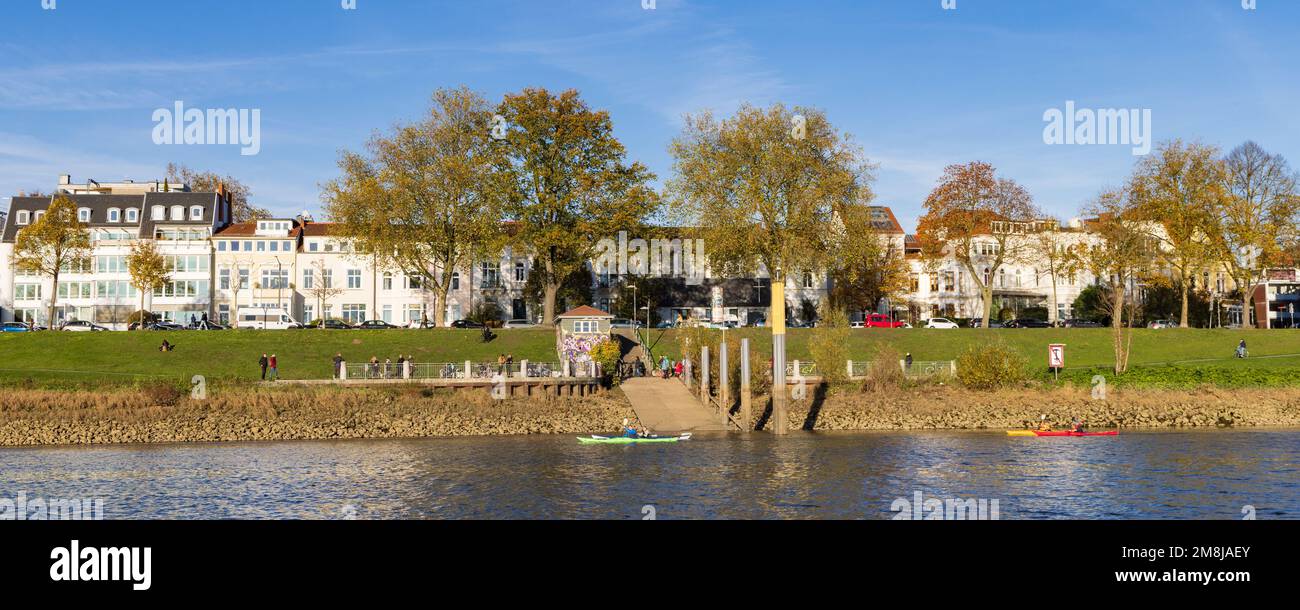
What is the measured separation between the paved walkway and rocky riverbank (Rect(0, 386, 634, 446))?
4.06ft

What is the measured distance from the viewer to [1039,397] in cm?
5516

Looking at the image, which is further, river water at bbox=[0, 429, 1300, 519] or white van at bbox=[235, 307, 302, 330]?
white van at bbox=[235, 307, 302, 330]

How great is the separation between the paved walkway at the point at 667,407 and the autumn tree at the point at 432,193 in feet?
74.9

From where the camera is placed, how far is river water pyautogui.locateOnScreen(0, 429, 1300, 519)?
3067 cm

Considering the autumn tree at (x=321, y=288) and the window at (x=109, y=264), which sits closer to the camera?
the autumn tree at (x=321, y=288)

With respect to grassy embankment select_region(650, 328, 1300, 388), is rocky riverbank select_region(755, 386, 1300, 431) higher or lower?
lower

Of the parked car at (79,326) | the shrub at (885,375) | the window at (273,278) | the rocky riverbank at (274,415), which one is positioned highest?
the window at (273,278)

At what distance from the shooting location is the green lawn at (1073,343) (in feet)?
237

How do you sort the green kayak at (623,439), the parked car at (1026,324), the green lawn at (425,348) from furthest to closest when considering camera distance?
the parked car at (1026,324) < the green lawn at (425,348) < the green kayak at (623,439)

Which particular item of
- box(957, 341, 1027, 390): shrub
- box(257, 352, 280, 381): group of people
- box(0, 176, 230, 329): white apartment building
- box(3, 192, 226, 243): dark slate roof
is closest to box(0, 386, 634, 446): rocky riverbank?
box(257, 352, 280, 381): group of people

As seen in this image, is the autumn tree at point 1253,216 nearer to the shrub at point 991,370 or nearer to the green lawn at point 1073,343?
the green lawn at point 1073,343

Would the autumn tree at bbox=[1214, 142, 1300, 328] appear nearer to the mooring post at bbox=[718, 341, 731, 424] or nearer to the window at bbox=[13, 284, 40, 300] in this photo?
the mooring post at bbox=[718, 341, 731, 424]

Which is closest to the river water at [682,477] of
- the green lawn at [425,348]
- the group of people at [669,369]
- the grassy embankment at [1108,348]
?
the grassy embankment at [1108,348]
